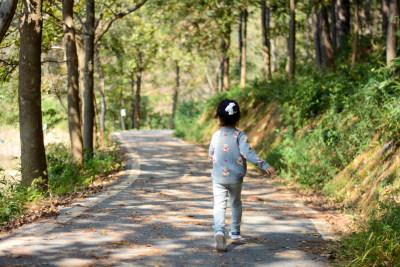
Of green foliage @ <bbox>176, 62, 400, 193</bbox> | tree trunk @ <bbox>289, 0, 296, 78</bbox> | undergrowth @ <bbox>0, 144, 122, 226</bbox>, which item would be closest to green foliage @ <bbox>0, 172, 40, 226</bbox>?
undergrowth @ <bbox>0, 144, 122, 226</bbox>

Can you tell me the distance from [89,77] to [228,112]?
961cm

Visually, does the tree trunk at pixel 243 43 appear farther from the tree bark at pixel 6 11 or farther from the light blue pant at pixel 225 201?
the light blue pant at pixel 225 201

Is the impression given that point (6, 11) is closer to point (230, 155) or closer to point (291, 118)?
point (230, 155)

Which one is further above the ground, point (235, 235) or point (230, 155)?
point (230, 155)

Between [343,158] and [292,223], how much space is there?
3.34m

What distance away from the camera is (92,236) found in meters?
5.96

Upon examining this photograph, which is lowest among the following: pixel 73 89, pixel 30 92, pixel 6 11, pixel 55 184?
pixel 55 184

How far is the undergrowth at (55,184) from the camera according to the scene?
7930mm

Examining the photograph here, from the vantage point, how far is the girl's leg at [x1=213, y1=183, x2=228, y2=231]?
594 centimetres

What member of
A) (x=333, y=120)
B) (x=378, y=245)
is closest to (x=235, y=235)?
(x=378, y=245)

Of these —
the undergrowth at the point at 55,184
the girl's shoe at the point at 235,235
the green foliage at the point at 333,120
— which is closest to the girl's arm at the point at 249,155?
the girl's shoe at the point at 235,235

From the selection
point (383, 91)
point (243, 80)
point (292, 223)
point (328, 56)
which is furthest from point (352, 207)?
point (243, 80)

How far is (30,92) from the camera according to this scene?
9.07 metres

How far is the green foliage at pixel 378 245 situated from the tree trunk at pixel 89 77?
1008cm
